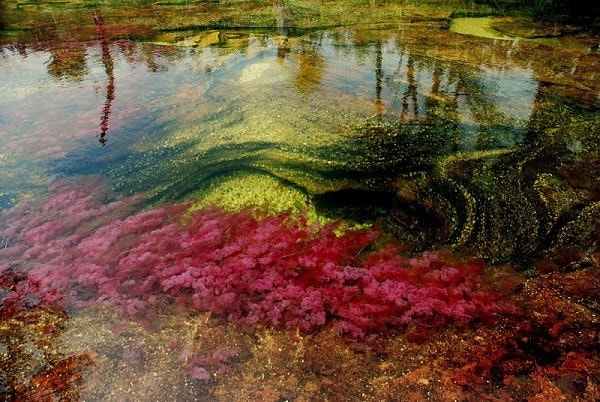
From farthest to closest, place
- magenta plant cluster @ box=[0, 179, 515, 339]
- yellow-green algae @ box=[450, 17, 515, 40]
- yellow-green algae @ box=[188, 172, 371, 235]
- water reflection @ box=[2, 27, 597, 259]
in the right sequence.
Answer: yellow-green algae @ box=[450, 17, 515, 40]
yellow-green algae @ box=[188, 172, 371, 235]
water reflection @ box=[2, 27, 597, 259]
magenta plant cluster @ box=[0, 179, 515, 339]

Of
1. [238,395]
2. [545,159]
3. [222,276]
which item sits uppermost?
[545,159]

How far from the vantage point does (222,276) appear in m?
3.62

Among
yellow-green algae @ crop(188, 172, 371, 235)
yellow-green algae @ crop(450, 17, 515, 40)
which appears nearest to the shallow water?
yellow-green algae @ crop(188, 172, 371, 235)

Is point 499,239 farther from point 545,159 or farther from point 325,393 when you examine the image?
point 325,393

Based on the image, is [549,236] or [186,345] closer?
[186,345]

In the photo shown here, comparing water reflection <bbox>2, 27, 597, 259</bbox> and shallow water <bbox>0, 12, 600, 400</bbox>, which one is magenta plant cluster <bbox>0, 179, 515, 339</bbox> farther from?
water reflection <bbox>2, 27, 597, 259</bbox>

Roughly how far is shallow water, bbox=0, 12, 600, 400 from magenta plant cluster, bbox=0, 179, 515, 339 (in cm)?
4

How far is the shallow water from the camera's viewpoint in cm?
290

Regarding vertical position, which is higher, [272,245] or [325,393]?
[272,245]

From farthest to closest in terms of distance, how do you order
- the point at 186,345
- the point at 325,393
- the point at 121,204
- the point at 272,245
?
the point at 121,204, the point at 272,245, the point at 186,345, the point at 325,393

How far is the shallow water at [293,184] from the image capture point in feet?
9.50

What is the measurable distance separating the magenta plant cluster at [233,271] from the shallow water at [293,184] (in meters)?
0.04

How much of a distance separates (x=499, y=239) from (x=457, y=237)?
1.28ft

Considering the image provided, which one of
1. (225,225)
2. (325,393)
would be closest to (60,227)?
(225,225)
